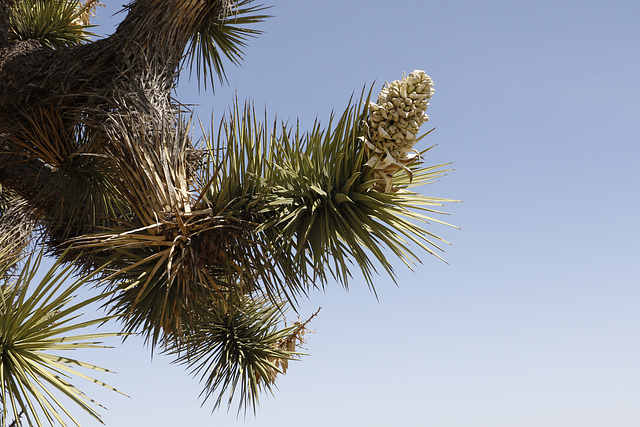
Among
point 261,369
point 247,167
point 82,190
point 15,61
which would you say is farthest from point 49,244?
point 247,167

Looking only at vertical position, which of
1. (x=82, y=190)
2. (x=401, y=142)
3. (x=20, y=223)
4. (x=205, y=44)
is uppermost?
(x=205, y=44)

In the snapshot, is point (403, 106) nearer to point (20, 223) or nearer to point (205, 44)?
point (205, 44)

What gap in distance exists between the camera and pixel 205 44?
A: 5.65 m

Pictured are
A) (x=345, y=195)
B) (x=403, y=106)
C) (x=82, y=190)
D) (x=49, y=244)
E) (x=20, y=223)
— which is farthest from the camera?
(x=20, y=223)

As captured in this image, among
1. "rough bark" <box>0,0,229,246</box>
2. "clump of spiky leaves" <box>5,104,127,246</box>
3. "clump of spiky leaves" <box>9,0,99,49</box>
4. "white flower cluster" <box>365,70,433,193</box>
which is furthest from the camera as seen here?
"clump of spiky leaves" <box>9,0,99,49</box>

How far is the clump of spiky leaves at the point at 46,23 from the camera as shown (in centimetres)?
620

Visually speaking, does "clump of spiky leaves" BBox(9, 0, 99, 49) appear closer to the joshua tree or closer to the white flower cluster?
the joshua tree

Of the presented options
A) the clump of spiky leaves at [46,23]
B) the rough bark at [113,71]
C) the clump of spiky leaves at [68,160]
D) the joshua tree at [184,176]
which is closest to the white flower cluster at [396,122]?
the joshua tree at [184,176]

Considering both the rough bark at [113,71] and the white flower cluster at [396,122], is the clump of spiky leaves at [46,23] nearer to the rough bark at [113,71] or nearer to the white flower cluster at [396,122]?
the rough bark at [113,71]

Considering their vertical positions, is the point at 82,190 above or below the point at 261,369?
above

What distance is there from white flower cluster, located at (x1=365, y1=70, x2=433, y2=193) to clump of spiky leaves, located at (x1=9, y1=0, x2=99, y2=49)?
13.0 ft

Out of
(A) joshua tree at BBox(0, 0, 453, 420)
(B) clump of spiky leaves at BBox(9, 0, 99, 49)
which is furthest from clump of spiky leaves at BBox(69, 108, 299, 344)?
(B) clump of spiky leaves at BBox(9, 0, 99, 49)

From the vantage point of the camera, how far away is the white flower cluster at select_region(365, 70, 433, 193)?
3.53 metres

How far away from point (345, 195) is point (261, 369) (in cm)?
261
